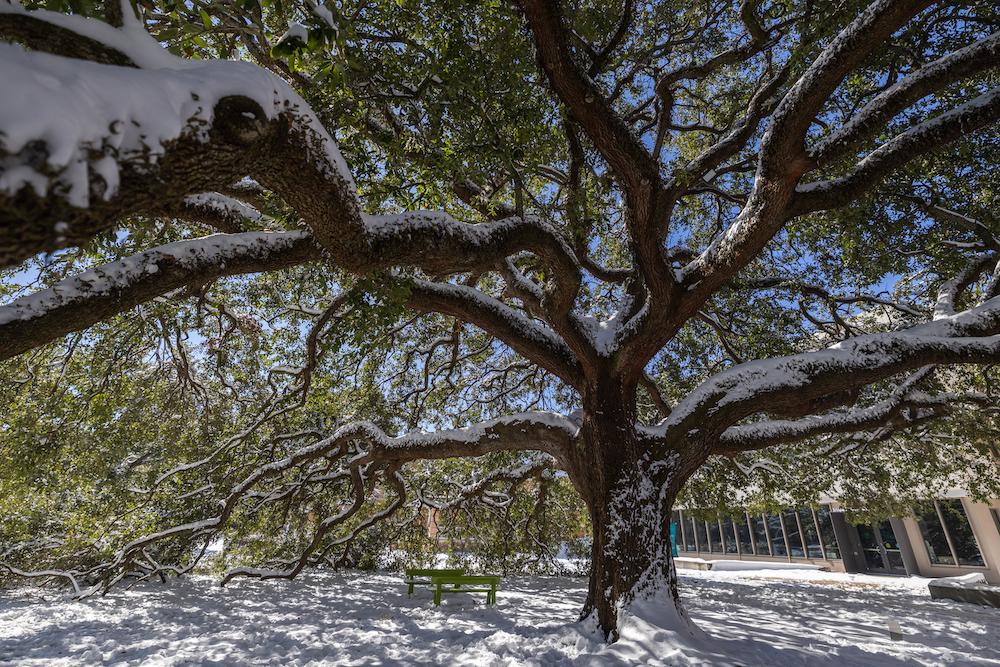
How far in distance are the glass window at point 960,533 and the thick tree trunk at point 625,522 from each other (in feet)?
58.9

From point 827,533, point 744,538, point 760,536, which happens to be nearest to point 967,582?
point 827,533

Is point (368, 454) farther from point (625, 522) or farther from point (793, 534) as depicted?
point (793, 534)

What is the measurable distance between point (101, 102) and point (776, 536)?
28.4 metres

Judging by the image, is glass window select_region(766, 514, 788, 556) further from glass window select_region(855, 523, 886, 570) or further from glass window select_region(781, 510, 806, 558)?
glass window select_region(855, 523, 886, 570)

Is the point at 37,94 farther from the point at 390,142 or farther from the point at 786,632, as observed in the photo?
the point at 786,632

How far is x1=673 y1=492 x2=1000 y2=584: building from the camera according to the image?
52.7ft

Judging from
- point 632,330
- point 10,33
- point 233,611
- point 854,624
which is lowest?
point 233,611

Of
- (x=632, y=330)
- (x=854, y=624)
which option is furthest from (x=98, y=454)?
(x=854, y=624)

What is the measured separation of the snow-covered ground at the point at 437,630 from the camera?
496cm

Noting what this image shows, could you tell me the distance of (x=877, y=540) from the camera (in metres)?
19.8

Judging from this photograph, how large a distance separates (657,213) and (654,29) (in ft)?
12.1

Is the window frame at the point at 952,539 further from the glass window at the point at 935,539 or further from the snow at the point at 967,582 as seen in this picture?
the snow at the point at 967,582

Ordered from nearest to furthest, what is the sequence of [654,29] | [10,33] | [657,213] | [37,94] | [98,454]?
1. [37,94]
2. [10,33]
3. [657,213]
4. [654,29]
5. [98,454]

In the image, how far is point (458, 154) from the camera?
14.0ft
